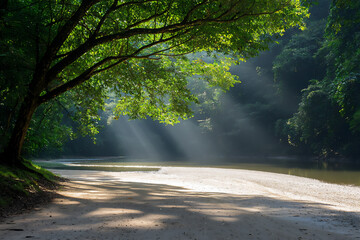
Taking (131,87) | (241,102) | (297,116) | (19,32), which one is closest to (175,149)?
(241,102)

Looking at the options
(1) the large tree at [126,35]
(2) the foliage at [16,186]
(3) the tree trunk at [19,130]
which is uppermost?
(1) the large tree at [126,35]

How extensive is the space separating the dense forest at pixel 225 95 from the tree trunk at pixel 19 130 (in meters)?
0.43

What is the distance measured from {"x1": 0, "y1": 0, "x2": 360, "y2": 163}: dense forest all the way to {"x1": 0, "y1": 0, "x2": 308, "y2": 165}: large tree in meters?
0.07

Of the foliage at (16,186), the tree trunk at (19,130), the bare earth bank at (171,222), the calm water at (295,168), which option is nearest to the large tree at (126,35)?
the tree trunk at (19,130)

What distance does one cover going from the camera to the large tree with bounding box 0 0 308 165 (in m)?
6.50

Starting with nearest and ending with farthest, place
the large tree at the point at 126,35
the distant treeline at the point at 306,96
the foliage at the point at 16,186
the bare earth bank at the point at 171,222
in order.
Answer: the bare earth bank at the point at 171,222, the foliage at the point at 16,186, the large tree at the point at 126,35, the distant treeline at the point at 306,96

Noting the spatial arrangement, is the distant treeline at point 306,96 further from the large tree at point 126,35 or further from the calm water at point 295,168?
the large tree at point 126,35

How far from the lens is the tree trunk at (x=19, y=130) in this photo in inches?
271

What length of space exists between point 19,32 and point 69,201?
3.61 metres

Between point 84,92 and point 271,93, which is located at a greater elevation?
point 271,93

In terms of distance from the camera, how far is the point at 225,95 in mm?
56312

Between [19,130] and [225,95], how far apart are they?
168 feet

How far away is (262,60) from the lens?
55.6 m

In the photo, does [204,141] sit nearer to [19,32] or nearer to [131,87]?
[131,87]
